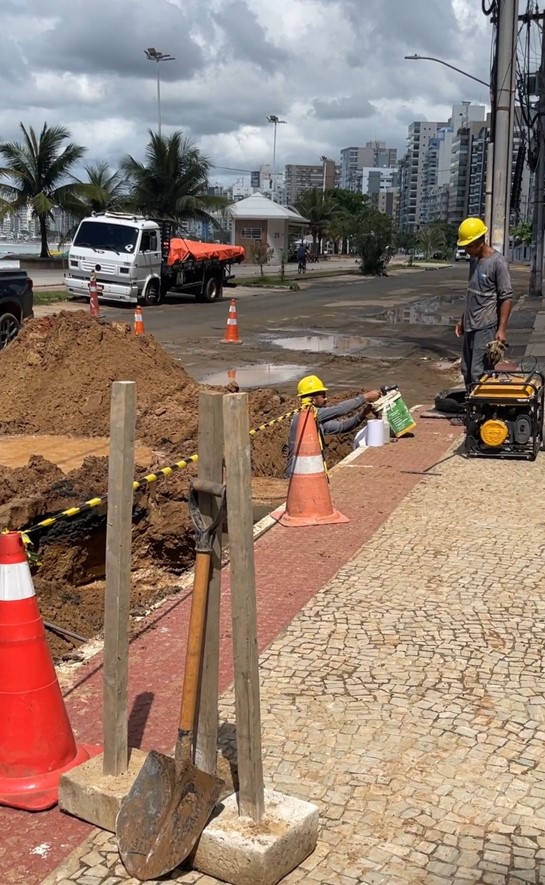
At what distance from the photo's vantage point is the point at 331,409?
9.24 m

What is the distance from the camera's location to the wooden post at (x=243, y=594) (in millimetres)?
2906

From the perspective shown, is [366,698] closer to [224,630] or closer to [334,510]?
[224,630]

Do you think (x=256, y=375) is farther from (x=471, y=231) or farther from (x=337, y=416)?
(x=471, y=231)

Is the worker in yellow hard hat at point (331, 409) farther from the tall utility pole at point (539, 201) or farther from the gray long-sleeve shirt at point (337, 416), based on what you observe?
the tall utility pole at point (539, 201)

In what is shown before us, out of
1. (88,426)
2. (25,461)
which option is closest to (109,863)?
(25,461)

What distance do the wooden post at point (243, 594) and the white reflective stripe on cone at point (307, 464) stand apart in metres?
3.86

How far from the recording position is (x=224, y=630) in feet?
16.6

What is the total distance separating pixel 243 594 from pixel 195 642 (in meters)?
0.27

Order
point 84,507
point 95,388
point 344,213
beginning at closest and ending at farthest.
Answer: point 84,507 < point 95,388 < point 344,213

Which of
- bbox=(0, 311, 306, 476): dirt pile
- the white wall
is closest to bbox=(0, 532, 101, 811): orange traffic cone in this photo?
bbox=(0, 311, 306, 476): dirt pile

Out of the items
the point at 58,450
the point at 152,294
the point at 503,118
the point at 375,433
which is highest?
the point at 503,118

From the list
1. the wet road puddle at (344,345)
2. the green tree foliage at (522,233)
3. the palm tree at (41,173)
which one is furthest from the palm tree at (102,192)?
the green tree foliage at (522,233)

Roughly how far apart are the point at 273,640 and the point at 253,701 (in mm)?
1874

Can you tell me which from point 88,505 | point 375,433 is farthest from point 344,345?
point 88,505
